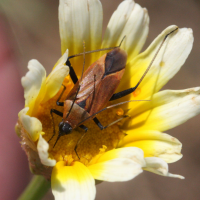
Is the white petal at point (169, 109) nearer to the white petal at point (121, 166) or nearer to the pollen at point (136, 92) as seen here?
the pollen at point (136, 92)

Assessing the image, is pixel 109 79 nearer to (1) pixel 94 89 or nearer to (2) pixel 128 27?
(1) pixel 94 89

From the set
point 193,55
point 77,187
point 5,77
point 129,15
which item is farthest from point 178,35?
point 193,55

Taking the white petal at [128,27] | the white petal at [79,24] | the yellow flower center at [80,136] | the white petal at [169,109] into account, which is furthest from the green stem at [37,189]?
the white petal at [128,27]

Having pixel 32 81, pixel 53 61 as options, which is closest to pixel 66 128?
pixel 32 81

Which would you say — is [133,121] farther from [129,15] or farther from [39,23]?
[39,23]

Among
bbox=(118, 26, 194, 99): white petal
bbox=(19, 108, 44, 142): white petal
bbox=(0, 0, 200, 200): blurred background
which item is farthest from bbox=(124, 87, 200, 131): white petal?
bbox=(0, 0, 200, 200): blurred background

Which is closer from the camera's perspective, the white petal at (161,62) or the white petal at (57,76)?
A: the white petal at (57,76)
